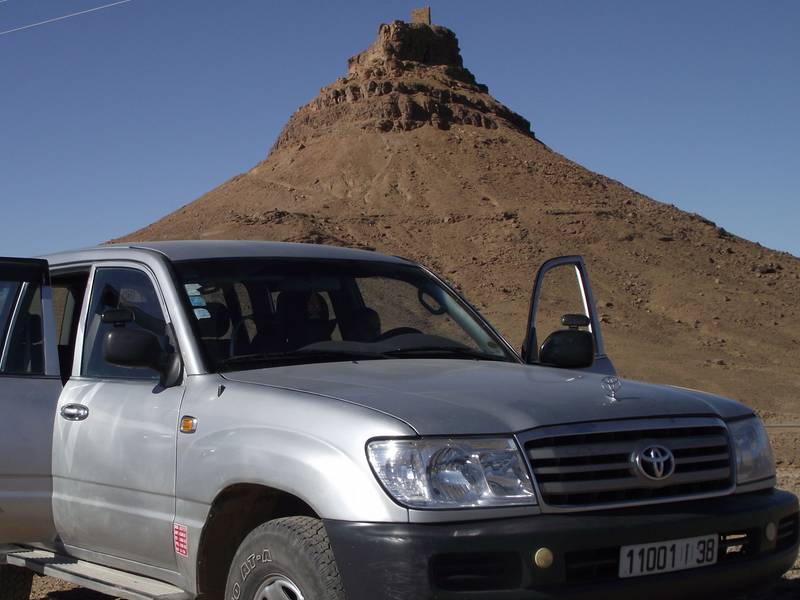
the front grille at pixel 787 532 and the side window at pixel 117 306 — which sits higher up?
the side window at pixel 117 306

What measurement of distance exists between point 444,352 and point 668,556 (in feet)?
5.31

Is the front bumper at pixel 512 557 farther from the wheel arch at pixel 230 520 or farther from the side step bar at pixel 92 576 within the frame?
the side step bar at pixel 92 576

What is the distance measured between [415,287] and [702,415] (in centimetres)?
186

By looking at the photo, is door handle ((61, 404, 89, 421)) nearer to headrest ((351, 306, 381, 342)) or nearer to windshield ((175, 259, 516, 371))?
windshield ((175, 259, 516, 371))

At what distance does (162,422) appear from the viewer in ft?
14.1

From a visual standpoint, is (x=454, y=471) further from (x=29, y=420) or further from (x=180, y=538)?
(x=29, y=420)

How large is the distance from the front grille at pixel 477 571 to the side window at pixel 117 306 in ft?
5.87

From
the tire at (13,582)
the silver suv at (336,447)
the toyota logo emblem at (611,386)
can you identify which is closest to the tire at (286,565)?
the silver suv at (336,447)

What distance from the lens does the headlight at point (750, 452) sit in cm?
399

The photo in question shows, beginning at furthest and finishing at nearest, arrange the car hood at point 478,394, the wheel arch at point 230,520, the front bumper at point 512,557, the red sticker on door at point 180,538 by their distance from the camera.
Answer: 1. the red sticker on door at point 180,538
2. the wheel arch at point 230,520
3. the car hood at point 478,394
4. the front bumper at point 512,557

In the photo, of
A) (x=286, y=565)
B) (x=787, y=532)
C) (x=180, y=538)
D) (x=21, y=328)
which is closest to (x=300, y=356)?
(x=180, y=538)

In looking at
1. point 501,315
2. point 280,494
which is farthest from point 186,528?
point 501,315

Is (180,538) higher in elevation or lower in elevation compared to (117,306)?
lower

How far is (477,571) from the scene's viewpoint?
3328 mm
